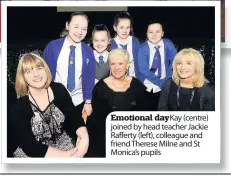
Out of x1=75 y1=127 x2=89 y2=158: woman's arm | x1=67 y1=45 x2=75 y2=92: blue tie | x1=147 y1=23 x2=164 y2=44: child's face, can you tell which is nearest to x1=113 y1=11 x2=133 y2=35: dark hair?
x1=147 y1=23 x2=164 y2=44: child's face

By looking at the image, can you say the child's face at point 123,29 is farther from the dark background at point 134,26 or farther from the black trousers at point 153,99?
the black trousers at point 153,99

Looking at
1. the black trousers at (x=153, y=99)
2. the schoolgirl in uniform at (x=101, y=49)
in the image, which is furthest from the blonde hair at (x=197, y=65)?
the schoolgirl in uniform at (x=101, y=49)

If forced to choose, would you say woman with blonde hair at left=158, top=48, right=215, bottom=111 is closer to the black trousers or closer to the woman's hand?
the black trousers

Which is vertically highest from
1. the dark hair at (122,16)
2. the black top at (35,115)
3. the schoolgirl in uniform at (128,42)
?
the dark hair at (122,16)

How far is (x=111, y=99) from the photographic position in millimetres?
3449

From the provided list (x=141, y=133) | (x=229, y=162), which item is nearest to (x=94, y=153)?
(x=141, y=133)

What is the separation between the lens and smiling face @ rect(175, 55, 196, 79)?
3.46 m

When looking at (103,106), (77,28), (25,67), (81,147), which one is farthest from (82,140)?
(77,28)

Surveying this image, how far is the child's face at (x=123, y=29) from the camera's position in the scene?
11.3ft

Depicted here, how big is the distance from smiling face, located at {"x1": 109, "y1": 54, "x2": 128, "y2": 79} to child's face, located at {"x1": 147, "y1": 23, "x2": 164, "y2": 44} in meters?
0.18

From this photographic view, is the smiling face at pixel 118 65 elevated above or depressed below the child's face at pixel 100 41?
below

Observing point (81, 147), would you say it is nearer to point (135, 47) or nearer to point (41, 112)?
point (41, 112)

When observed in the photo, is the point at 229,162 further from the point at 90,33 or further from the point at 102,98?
the point at 90,33

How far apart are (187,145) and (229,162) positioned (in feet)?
0.80
